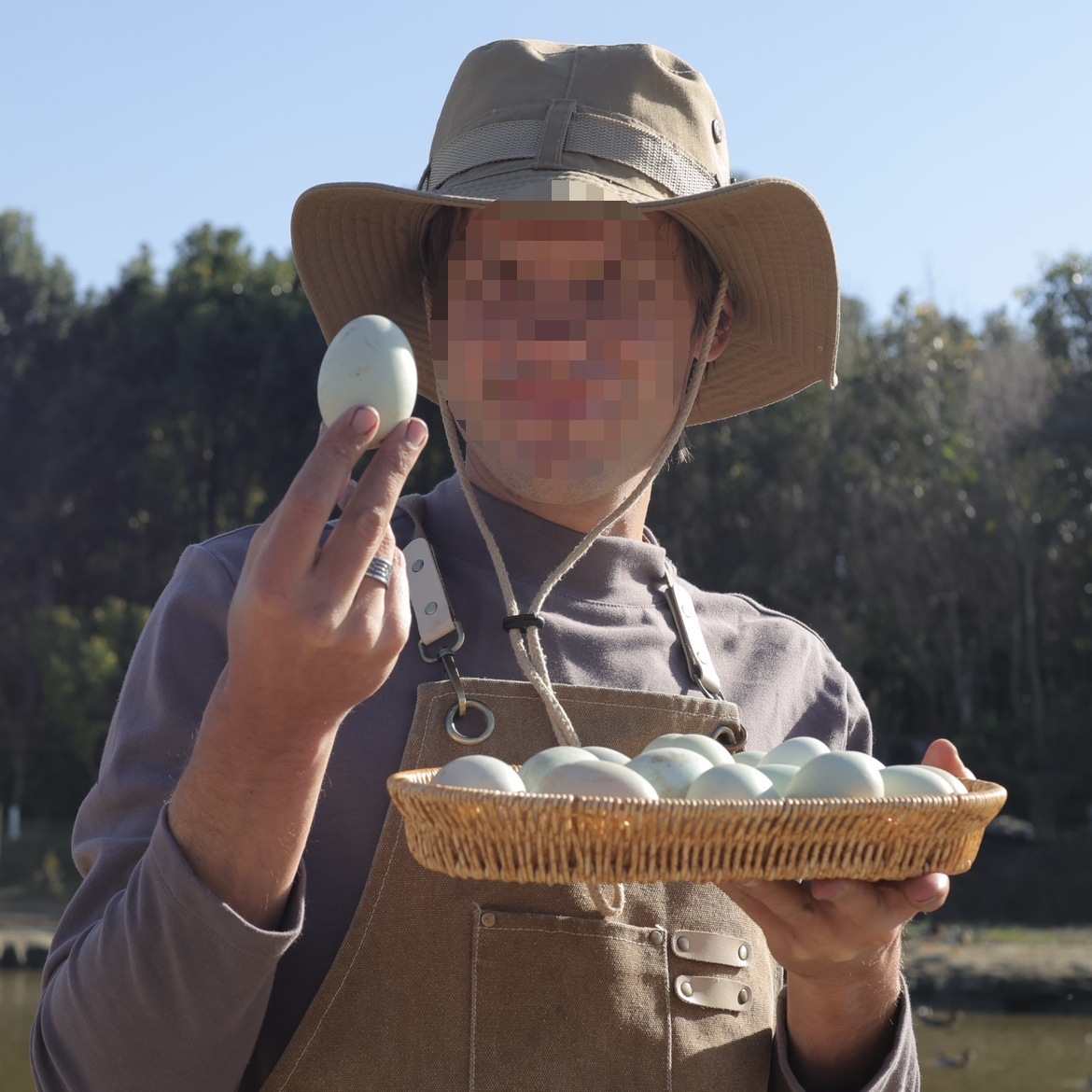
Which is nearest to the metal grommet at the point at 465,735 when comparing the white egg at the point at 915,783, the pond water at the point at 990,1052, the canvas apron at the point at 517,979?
the canvas apron at the point at 517,979

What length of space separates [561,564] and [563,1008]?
0.72m

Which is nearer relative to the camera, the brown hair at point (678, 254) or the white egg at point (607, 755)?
the white egg at point (607, 755)

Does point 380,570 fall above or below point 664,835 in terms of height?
Answer: above

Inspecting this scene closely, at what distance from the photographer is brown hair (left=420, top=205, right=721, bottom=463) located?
8.20 feet

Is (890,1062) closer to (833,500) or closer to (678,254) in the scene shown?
(678,254)

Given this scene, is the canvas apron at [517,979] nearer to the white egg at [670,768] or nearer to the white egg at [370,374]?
the white egg at [670,768]

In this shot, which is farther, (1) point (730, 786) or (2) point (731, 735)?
(2) point (731, 735)

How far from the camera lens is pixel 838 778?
1.83 metres

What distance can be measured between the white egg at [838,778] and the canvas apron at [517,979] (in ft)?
1.31

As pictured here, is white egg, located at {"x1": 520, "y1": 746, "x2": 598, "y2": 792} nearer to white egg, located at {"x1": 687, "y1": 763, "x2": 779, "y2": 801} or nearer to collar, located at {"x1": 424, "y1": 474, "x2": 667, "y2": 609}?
white egg, located at {"x1": 687, "y1": 763, "x2": 779, "y2": 801}

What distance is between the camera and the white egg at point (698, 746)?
198 cm

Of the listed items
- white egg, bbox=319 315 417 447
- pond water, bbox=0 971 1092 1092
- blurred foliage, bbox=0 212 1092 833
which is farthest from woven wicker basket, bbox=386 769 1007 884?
blurred foliage, bbox=0 212 1092 833

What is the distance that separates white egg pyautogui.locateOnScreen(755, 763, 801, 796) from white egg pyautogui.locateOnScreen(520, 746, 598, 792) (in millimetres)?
259

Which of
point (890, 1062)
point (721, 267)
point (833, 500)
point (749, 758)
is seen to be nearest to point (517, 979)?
point (749, 758)
